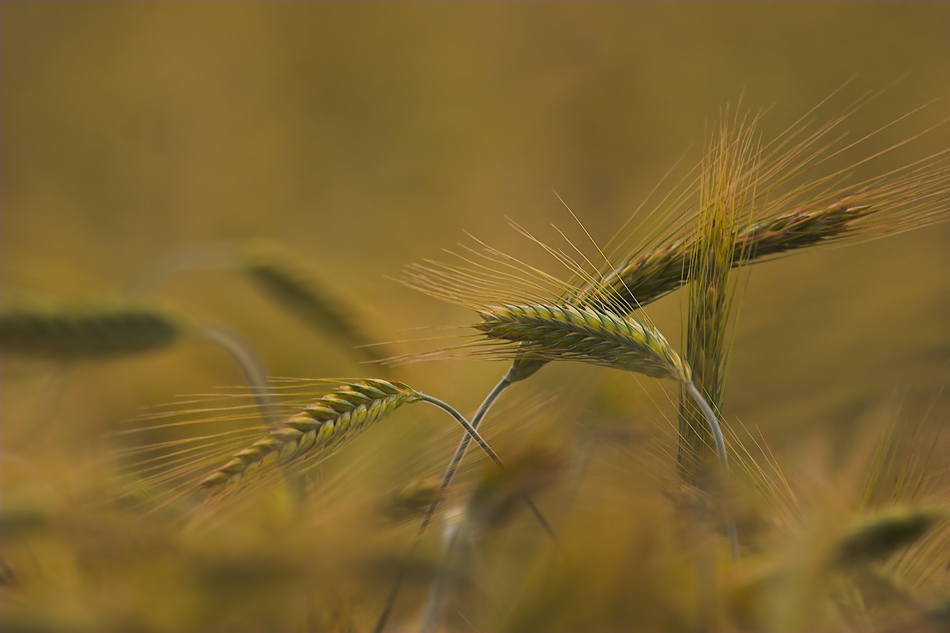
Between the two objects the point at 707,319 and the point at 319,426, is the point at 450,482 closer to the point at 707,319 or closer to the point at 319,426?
the point at 319,426

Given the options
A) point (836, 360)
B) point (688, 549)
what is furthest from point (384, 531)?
point (836, 360)

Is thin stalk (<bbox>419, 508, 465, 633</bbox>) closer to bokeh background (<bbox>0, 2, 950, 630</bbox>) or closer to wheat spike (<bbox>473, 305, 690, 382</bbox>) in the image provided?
wheat spike (<bbox>473, 305, 690, 382</bbox>)

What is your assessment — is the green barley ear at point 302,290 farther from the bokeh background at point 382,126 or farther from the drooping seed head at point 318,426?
the bokeh background at point 382,126

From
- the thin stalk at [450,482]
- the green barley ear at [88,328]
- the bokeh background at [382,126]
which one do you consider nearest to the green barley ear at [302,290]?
the green barley ear at [88,328]

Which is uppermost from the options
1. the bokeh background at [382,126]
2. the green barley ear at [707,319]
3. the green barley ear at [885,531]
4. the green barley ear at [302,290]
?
the bokeh background at [382,126]

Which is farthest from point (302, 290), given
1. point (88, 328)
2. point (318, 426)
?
point (318, 426)

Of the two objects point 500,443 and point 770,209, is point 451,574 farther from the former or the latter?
point 770,209
